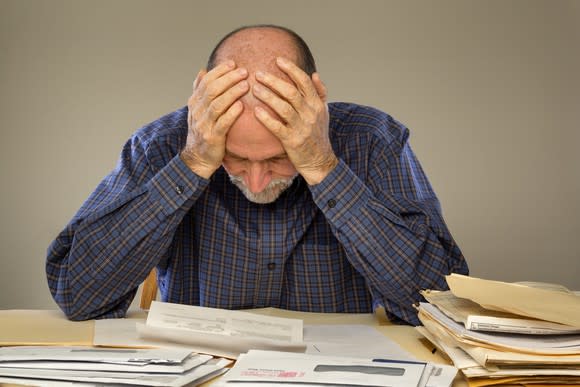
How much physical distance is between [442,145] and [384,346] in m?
2.02

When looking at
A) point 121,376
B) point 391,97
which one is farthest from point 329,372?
point 391,97

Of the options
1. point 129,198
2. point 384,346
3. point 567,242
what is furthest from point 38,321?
point 567,242

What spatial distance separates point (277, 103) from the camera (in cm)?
131

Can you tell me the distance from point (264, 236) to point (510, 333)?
0.69 meters

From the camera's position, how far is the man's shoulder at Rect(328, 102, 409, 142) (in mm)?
1679

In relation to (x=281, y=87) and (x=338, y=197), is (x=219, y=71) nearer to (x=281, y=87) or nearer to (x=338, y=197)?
(x=281, y=87)

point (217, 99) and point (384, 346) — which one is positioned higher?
point (217, 99)

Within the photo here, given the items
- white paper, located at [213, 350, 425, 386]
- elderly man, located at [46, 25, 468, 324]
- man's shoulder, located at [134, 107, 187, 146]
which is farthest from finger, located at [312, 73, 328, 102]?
white paper, located at [213, 350, 425, 386]

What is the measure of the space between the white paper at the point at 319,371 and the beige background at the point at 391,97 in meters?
2.22

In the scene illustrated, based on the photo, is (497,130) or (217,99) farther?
(497,130)

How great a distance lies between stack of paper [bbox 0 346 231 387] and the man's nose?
0.51 meters

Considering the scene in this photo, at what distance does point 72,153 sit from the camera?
3.06m

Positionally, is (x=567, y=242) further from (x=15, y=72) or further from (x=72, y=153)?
(x=15, y=72)

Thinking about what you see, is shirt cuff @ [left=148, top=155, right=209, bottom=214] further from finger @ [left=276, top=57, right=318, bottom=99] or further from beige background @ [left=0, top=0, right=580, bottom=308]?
beige background @ [left=0, top=0, right=580, bottom=308]
